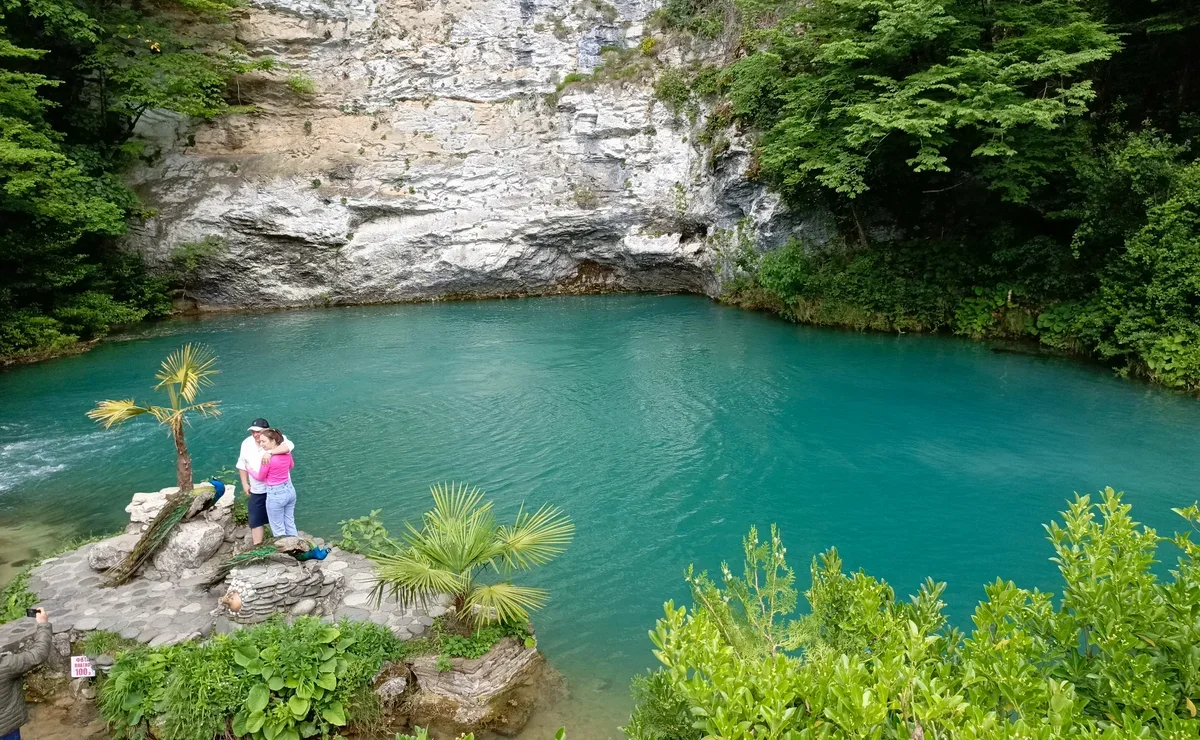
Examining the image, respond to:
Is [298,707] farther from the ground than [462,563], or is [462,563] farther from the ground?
[462,563]

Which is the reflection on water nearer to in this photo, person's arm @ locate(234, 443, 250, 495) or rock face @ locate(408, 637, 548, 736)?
person's arm @ locate(234, 443, 250, 495)

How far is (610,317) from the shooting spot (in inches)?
930

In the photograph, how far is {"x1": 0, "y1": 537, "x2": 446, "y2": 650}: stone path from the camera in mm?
6066

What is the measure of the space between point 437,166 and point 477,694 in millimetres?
25207

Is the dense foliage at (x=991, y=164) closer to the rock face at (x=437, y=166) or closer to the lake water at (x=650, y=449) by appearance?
the lake water at (x=650, y=449)

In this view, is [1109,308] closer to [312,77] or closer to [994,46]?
[994,46]

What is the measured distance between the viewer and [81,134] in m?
23.0

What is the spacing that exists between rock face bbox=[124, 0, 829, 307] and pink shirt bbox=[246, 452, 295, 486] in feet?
66.7

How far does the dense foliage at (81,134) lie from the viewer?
18.2m

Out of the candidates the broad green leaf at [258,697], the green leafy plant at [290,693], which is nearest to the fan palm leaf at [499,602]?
the green leafy plant at [290,693]

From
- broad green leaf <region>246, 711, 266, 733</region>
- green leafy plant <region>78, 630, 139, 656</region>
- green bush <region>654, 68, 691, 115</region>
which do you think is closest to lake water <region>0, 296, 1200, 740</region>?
broad green leaf <region>246, 711, 266, 733</region>

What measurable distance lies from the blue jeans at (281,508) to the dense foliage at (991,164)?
14139mm

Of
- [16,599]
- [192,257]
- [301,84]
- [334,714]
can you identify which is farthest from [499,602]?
[301,84]

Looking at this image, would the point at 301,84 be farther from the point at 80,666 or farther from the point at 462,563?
the point at 462,563
